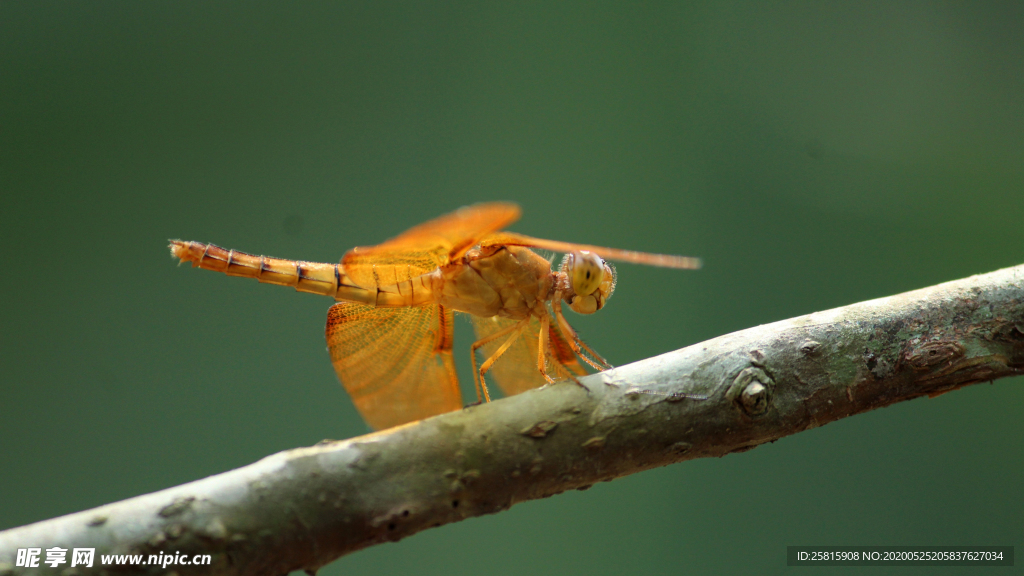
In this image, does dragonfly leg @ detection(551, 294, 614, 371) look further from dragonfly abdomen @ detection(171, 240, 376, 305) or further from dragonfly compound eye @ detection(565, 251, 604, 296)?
dragonfly abdomen @ detection(171, 240, 376, 305)

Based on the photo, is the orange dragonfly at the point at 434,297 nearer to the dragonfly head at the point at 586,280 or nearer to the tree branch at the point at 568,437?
the dragonfly head at the point at 586,280

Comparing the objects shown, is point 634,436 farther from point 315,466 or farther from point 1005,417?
point 1005,417

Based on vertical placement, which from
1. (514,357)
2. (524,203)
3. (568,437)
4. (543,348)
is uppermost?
(524,203)

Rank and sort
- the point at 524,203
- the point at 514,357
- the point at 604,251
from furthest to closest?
the point at 524,203 → the point at 514,357 → the point at 604,251

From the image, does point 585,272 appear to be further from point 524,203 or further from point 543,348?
point 524,203

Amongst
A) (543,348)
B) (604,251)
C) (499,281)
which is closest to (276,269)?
(499,281)

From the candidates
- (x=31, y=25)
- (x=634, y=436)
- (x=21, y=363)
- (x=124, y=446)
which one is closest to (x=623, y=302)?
(x=634, y=436)
